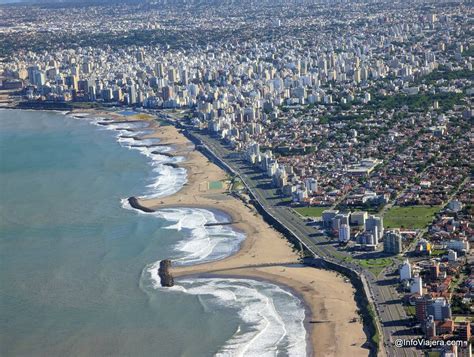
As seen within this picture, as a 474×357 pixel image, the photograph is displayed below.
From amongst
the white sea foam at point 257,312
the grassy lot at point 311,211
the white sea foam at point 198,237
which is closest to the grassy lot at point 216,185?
the white sea foam at point 198,237

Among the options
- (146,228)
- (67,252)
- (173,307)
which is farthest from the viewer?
(146,228)

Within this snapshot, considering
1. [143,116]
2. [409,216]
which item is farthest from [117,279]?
[143,116]

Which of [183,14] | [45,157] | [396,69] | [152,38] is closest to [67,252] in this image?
[45,157]

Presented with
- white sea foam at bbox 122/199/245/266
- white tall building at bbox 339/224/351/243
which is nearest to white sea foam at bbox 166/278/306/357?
white sea foam at bbox 122/199/245/266

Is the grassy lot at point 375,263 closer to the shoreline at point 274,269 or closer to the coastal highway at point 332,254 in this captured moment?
the coastal highway at point 332,254

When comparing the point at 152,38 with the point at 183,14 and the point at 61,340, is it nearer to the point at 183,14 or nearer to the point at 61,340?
the point at 183,14

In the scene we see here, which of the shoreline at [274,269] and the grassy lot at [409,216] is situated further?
the grassy lot at [409,216]
